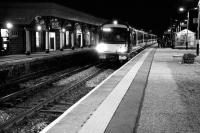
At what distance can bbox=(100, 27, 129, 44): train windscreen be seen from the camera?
75.5ft

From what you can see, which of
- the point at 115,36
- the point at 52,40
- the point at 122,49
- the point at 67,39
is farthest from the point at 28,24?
the point at 67,39

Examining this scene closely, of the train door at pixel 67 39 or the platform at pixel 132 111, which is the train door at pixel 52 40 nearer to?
the train door at pixel 67 39

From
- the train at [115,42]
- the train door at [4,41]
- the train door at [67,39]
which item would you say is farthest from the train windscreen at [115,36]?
the train door at [67,39]

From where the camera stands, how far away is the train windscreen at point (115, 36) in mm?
23016

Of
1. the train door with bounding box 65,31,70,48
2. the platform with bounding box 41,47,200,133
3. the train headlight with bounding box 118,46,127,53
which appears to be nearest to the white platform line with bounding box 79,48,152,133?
the platform with bounding box 41,47,200,133

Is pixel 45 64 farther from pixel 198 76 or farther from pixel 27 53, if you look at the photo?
pixel 198 76

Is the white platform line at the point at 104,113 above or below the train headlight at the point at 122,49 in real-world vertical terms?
below

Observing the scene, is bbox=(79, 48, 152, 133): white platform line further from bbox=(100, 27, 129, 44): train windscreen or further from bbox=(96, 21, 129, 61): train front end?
bbox=(100, 27, 129, 44): train windscreen

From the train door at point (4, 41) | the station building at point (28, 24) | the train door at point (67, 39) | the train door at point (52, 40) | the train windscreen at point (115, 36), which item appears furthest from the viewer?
the train door at point (67, 39)

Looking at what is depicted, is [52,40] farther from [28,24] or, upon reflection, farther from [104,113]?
[104,113]

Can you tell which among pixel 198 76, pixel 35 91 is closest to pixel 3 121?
pixel 35 91

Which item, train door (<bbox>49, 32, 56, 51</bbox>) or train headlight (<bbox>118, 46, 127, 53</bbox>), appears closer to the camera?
train headlight (<bbox>118, 46, 127, 53</bbox>)

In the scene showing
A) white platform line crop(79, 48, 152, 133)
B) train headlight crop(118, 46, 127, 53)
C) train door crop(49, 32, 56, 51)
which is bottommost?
white platform line crop(79, 48, 152, 133)

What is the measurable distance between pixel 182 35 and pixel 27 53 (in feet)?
85.7
